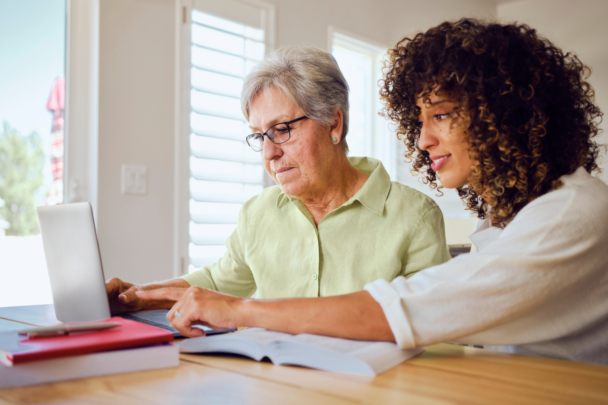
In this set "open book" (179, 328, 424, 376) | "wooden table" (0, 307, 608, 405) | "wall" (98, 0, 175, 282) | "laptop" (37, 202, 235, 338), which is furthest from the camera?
"wall" (98, 0, 175, 282)

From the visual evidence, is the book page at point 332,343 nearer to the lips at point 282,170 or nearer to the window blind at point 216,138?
the lips at point 282,170

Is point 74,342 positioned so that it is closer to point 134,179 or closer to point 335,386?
point 335,386

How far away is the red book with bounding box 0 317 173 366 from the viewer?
634mm

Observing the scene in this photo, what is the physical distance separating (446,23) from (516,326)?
0.58 metres

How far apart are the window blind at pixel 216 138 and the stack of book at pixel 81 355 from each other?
2.03 metres

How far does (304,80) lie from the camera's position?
1.44 meters

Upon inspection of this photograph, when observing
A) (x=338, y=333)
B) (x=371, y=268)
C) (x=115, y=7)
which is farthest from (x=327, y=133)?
(x=115, y=7)

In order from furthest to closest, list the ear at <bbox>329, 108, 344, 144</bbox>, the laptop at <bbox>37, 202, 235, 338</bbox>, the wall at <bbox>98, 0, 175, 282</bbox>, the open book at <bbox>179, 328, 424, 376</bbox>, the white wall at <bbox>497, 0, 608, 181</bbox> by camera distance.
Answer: the white wall at <bbox>497, 0, 608, 181</bbox>, the wall at <bbox>98, 0, 175, 282</bbox>, the ear at <bbox>329, 108, 344, 144</bbox>, the laptop at <bbox>37, 202, 235, 338</bbox>, the open book at <bbox>179, 328, 424, 376</bbox>

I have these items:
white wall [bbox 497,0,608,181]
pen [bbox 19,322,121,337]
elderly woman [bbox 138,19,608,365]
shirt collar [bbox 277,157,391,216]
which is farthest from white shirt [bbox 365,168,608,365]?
white wall [bbox 497,0,608,181]

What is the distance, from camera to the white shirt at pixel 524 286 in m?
0.75

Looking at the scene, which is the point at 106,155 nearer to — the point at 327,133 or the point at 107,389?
the point at 327,133

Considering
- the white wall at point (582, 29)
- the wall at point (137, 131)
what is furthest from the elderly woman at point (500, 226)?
the white wall at point (582, 29)

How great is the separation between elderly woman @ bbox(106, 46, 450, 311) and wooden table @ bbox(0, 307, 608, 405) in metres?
0.57

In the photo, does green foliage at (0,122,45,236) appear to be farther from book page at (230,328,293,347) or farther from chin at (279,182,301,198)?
book page at (230,328,293,347)
